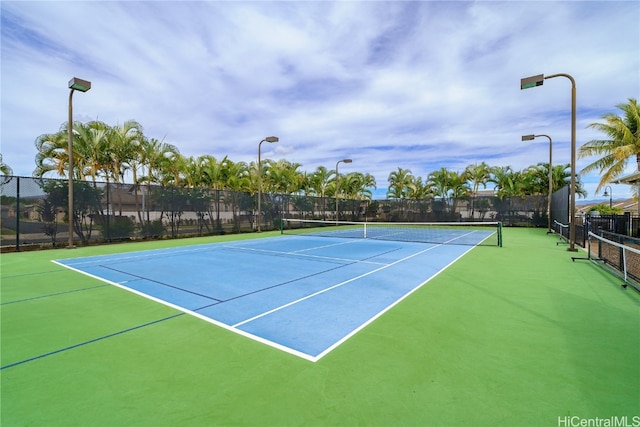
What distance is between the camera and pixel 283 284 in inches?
259

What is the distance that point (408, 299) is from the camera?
545 centimetres

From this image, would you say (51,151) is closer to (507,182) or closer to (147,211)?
(147,211)

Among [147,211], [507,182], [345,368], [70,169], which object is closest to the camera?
[345,368]

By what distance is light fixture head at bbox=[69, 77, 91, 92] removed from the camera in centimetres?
1143

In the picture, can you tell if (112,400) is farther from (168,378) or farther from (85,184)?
(85,184)

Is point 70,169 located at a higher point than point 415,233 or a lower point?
higher

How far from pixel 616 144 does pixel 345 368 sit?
2322cm

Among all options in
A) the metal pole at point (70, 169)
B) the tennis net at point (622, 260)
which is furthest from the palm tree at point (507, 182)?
the metal pole at point (70, 169)

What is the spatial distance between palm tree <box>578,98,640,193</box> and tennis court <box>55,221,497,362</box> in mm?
13585

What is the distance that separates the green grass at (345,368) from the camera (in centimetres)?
244

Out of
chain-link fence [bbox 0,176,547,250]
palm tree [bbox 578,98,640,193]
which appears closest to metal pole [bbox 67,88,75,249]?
chain-link fence [bbox 0,176,547,250]

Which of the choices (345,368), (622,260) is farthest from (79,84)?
(622,260)

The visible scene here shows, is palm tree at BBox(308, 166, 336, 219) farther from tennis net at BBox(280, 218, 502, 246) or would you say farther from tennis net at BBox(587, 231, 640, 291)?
tennis net at BBox(587, 231, 640, 291)

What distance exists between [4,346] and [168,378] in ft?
7.73
